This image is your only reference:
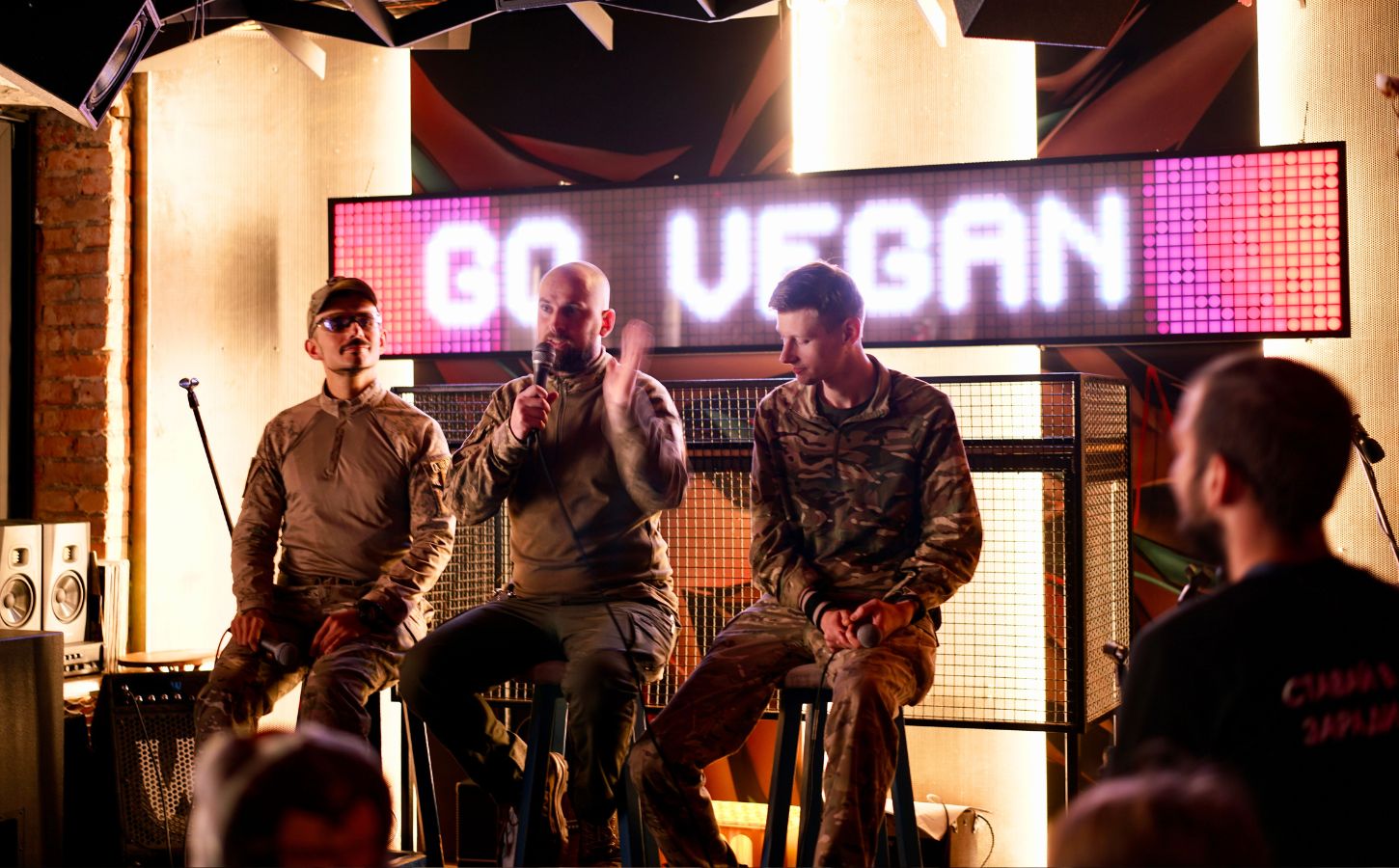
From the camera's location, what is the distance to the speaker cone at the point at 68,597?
4.51 m

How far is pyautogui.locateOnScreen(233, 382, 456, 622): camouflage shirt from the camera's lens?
371 centimetres

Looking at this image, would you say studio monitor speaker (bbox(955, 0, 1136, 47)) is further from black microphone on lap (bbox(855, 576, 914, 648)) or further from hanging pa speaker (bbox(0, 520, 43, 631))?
hanging pa speaker (bbox(0, 520, 43, 631))

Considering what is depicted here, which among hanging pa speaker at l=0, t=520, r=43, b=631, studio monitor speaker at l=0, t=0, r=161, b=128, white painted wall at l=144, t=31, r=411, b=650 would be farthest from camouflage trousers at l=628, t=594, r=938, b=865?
white painted wall at l=144, t=31, r=411, b=650

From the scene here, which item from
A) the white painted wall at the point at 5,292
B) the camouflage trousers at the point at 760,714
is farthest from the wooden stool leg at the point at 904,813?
the white painted wall at the point at 5,292

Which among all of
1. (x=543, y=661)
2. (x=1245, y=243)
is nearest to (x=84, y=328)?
(x=543, y=661)

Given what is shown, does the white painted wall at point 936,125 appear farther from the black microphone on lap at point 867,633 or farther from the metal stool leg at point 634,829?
the black microphone on lap at point 867,633

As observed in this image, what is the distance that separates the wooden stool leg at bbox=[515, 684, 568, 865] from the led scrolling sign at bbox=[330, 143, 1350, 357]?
4.58 ft

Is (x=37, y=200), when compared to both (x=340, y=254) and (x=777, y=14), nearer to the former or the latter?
(x=340, y=254)

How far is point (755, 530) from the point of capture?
337 cm

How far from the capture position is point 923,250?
4.09m

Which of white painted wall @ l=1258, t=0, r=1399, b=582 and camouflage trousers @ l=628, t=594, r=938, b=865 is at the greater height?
white painted wall @ l=1258, t=0, r=1399, b=582

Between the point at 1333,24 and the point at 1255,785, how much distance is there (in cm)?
362

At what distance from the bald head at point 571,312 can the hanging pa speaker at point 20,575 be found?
2032 millimetres

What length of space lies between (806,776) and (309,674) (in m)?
1.35
